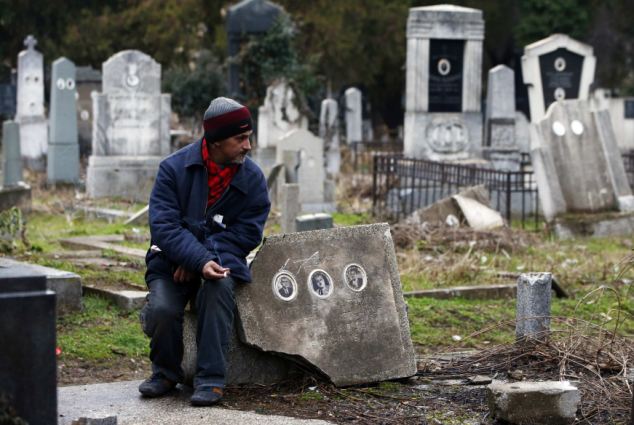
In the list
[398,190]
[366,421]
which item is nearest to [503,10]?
[398,190]

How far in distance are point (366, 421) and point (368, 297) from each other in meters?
1.03

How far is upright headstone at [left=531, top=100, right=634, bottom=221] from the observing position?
1525cm

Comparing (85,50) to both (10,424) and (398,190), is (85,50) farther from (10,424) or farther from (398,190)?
(10,424)

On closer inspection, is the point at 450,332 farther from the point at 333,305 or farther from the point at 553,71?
the point at 553,71

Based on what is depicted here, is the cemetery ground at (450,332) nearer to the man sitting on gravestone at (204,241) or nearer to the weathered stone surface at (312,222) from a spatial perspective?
the man sitting on gravestone at (204,241)

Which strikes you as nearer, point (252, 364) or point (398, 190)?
point (252, 364)

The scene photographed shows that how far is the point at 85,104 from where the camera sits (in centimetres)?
2894

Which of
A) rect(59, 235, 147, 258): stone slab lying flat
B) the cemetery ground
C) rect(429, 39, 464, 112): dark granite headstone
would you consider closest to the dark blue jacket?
the cemetery ground

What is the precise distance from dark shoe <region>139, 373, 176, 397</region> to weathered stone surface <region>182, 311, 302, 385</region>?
0.11 metres

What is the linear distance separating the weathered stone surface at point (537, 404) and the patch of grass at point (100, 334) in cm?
301

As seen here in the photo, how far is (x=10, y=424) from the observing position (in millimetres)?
4395

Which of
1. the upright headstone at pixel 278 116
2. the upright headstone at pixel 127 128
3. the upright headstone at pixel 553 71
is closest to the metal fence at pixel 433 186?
the upright headstone at pixel 553 71

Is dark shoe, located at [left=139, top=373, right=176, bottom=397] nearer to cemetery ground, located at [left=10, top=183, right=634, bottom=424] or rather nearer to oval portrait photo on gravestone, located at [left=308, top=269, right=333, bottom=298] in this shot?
cemetery ground, located at [left=10, top=183, right=634, bottom=424]

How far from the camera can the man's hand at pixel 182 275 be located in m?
6.31
